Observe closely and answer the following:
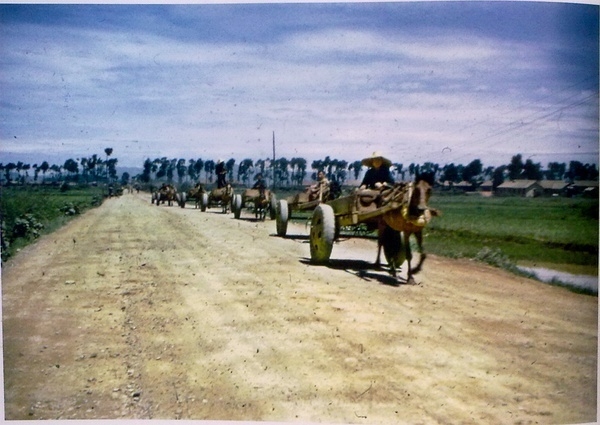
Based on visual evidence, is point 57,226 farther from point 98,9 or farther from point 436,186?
point 436,186

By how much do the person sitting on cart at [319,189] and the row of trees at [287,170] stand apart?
145cm

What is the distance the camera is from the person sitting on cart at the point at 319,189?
874 cm

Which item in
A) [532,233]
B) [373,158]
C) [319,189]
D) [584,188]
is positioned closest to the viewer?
[584,188]

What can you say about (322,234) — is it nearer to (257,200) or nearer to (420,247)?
(420,247)

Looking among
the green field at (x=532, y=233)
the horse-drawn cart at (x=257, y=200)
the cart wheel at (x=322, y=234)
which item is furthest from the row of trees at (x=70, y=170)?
the horse-drawn cart at (x=257, y=200)

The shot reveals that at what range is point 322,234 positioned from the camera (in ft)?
23.8

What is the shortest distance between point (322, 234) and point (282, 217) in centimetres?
320

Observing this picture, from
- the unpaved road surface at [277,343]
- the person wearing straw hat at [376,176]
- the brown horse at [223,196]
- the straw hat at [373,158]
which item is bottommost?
the unpaved road surface at [277,343]

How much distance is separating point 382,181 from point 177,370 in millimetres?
3935

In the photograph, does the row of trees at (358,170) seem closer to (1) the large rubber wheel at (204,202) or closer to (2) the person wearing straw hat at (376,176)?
(2) the person wearing straw hat at (376,176)

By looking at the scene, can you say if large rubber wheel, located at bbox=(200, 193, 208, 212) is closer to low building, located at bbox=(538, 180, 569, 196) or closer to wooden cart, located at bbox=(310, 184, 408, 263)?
wooden cart, located at bbox=(310, 184, 408, 263)

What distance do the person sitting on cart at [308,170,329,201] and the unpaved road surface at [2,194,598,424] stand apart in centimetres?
236

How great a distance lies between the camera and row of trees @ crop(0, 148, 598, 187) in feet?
17.8

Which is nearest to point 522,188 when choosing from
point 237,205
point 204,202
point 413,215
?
point 413,215
